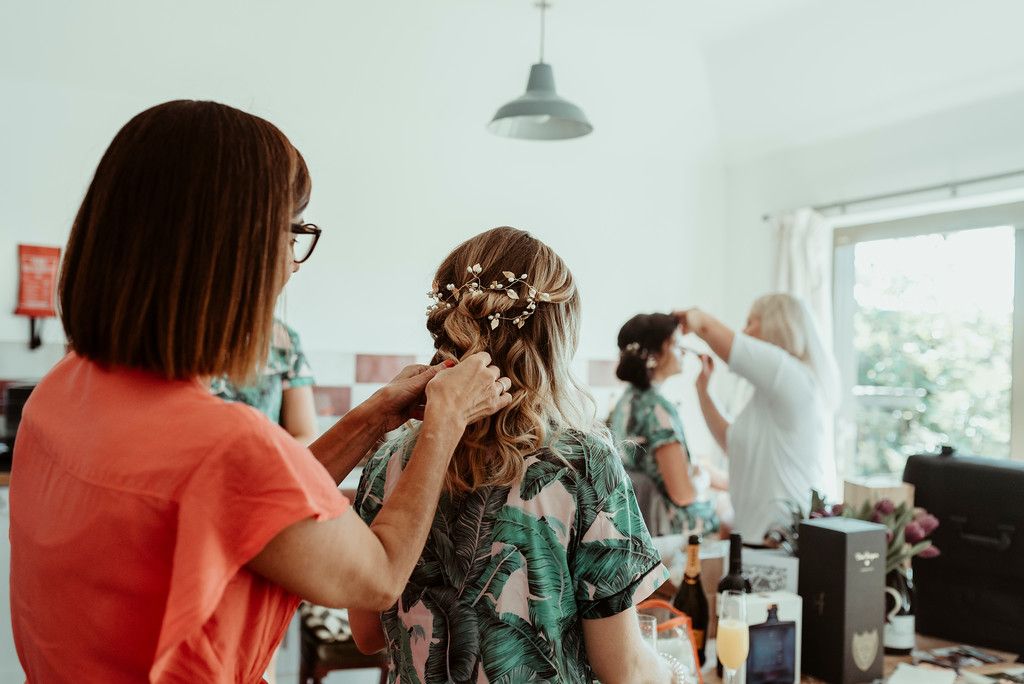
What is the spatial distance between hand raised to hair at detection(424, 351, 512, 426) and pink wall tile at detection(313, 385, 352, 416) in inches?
122

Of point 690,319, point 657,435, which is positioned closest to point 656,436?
point 657,435

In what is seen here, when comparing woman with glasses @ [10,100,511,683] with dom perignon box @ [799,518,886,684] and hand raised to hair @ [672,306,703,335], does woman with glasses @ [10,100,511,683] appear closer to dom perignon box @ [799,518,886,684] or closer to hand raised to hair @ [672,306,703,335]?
dom perignon box @ [799,518,886,684]

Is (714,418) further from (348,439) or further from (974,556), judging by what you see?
(348,439)

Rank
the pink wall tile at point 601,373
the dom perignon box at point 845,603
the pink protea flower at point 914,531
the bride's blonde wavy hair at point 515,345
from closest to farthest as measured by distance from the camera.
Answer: the bride's blonde wavy hair at point 515,345 < the dom perignon box at point 845,603 < the pink protea flower at point 914,531 < the pink wall tile at point 601,373

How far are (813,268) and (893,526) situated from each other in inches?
111

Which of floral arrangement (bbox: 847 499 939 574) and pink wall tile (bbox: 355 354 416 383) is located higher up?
pink wall tile (bbox: 355 354 416 383)

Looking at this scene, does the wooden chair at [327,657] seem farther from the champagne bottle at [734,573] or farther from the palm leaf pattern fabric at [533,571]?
the palm leaf pattern fabric at [533,571]

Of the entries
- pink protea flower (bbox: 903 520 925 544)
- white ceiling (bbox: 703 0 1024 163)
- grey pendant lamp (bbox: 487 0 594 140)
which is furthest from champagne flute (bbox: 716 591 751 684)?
white ceiling (bbox: 703 0 1024 163)

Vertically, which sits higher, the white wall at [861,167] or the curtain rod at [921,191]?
the white wall at [861,167]

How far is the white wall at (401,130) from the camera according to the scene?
11.8ft

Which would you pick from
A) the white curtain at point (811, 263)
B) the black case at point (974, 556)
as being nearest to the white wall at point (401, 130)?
the white curtain at point (811, 263)

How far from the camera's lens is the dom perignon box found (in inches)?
66.6

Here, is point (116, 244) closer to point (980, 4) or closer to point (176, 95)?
point (176, 95)

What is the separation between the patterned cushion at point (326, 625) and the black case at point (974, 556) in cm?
172
